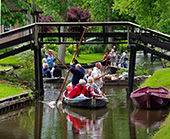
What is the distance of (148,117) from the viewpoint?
1820cm

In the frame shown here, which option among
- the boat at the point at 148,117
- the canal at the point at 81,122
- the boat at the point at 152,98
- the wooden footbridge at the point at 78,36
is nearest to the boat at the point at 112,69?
the wooden footbridge at the point at 78,36

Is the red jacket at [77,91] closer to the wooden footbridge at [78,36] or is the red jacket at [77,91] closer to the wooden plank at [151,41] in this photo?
the wooden footbridge at [78,36]

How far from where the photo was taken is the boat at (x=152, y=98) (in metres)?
19.4

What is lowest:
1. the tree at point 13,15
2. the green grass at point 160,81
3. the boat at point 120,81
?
the boat at point 120,81

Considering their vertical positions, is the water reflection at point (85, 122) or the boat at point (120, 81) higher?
the water reflection at point (85, 122)

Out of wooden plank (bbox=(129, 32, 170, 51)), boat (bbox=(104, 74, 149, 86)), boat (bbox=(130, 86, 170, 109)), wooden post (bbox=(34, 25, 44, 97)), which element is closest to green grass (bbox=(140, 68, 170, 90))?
boat (bbox=(104, 74, 149, 86))

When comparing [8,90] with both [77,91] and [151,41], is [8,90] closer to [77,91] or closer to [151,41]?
[77,91]

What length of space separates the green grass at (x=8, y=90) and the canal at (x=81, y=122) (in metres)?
0.97

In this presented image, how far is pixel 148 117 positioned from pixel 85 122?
257 centimetres

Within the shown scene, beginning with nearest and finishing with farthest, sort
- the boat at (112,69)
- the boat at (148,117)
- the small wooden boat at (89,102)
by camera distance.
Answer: the boat at (148,117) → the small wooden boat at (89,102) → the boat at (112,69)

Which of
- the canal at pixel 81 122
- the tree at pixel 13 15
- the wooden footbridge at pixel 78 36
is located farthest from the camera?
the wooden footbridge at pixel 78 36

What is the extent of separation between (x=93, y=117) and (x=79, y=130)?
9.22 ft

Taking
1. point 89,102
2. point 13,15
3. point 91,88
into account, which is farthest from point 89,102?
point 13,15

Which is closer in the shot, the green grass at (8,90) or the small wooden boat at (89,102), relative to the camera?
the small wooden boat at (89,102)
